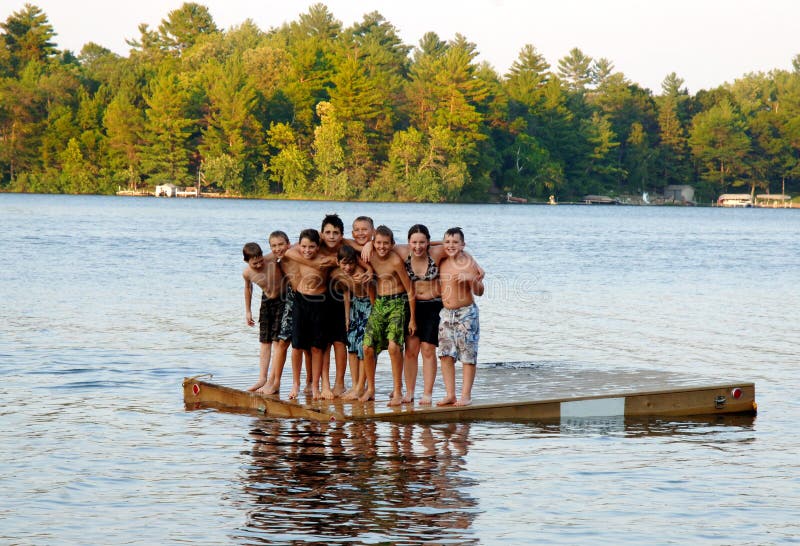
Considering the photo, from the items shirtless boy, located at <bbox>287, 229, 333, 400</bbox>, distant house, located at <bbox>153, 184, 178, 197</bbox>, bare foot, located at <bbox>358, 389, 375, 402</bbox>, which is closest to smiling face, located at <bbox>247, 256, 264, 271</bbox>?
shirtless boy, located at <bbox>287, 229, 333, 400</bbox>

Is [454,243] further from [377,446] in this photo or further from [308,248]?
[377,446]

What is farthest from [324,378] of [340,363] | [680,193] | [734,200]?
[734,200]

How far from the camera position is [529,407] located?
11484mm

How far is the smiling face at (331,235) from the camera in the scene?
1095cm

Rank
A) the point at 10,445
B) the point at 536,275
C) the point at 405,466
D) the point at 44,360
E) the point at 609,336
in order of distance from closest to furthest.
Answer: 1. the point at 405,466
2. the point at 10,445
3. the point at 44,360
4. the point at 609,336
5. the point at 536,275

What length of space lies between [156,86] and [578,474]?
9875 centimetres

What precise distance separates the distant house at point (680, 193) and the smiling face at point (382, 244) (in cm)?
11842

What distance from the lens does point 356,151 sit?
102m

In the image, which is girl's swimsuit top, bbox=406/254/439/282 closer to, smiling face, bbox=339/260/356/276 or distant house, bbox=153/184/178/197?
smiling face, bbox=339/260/356/276

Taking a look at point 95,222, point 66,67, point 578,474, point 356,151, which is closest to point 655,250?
point 95,222

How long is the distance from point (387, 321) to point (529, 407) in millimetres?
1726

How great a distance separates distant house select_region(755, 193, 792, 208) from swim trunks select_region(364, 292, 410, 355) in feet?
396

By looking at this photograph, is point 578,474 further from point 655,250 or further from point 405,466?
point 655,250

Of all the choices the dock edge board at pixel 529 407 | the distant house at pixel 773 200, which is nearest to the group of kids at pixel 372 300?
the dock edge board at pixel 529 407
